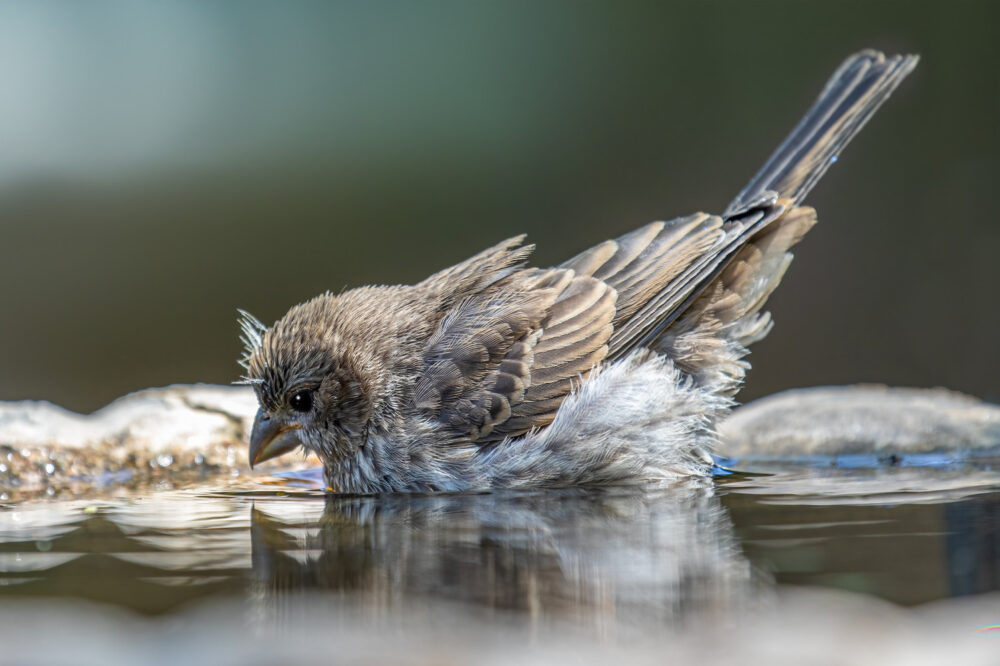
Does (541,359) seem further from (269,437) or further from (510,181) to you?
(510,181)

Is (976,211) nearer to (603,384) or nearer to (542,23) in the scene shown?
(542,23)

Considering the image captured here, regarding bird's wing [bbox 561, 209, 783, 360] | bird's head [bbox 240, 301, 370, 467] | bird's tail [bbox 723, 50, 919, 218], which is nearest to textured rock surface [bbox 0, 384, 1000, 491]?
bird's head [bbox 240, 301, 370, 467]

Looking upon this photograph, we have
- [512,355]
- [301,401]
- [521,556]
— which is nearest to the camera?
[521,556]

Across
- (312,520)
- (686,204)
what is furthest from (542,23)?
(312,520)

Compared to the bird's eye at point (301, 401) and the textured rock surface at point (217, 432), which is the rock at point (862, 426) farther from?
the bird's eye at point (301, 401)

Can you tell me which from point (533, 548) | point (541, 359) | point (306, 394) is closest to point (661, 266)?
point (541, 359)

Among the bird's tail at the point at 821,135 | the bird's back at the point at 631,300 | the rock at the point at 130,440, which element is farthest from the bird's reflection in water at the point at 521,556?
the bird's tail at the point at 821,135
